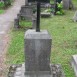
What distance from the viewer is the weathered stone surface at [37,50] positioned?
21.5ft

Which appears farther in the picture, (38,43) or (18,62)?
(18,62)

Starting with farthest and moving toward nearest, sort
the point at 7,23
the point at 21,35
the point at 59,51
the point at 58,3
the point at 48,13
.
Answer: the point at 58,3
the point at 48,13
the point at 7,23
the point at 21,35
the point at 59,51

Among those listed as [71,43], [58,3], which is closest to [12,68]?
[71,43]

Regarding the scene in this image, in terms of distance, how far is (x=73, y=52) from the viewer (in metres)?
9.77

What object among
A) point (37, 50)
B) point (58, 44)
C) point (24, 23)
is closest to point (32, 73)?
point (37, 50)

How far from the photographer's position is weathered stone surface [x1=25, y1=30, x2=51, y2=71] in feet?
21.5

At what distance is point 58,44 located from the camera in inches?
432

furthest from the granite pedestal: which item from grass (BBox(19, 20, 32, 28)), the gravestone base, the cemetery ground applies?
grass (BBox(19, 20, 32, 28))

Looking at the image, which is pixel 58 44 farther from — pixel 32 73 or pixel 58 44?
pixel 32 73

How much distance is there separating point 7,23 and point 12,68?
8.85 metres

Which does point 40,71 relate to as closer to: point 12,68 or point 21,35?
point 12,68

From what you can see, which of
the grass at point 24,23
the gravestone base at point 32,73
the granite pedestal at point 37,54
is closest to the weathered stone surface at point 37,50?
the granite pedestal at point 37,54

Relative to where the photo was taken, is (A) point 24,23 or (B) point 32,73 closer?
(B) point 32,73

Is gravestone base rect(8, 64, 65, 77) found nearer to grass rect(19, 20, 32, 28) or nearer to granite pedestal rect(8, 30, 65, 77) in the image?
granite pedestal rect(8, 30, 65, 77)
